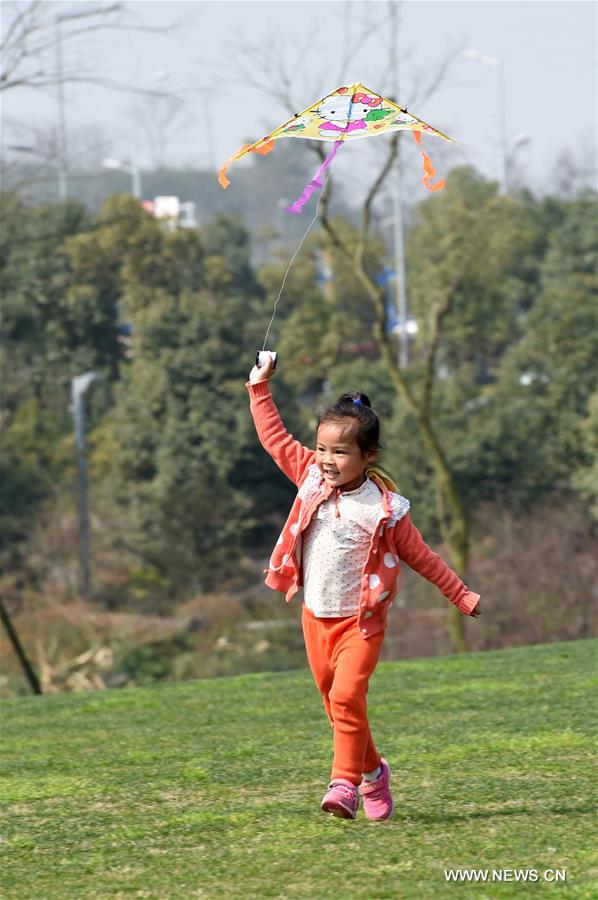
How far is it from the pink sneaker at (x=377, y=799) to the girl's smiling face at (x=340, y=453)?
100cm

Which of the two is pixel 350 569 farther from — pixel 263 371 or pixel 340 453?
pixel 263 371

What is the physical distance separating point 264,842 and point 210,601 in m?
23.2

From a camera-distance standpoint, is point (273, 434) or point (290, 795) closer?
point (273, 434)

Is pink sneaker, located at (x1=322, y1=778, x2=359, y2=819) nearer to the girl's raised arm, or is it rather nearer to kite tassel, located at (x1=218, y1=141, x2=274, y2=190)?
the girl's raised arm

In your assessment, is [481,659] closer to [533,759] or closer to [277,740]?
[277,740]

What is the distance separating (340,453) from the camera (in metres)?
4.68

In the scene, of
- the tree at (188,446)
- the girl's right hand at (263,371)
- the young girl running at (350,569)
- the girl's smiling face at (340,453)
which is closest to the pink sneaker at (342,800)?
the young girl running at (350,569)

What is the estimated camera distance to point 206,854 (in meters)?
4.32

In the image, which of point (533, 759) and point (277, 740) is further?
point (277, 740)

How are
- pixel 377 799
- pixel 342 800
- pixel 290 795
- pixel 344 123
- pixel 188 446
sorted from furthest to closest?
pixel 188 446 < pixel 344 123 < pixel 290 795 < pixel 377 799 < pixel 342 800

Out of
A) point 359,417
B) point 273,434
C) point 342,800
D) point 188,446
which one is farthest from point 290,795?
point 188,446

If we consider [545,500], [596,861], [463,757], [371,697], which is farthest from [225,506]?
[596,861]

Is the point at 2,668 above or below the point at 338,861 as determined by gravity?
below

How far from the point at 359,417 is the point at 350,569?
514 mm
